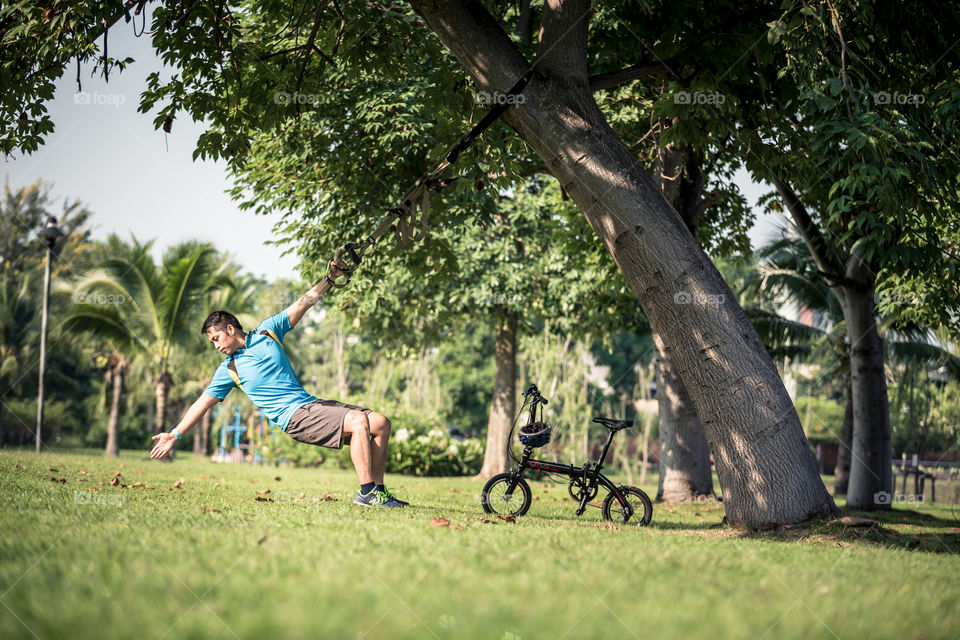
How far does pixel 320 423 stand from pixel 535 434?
2177 mm

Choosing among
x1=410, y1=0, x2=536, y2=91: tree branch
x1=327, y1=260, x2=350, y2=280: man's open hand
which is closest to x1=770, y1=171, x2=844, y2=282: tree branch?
x1=410, y1=0, x2=536, y2=91: tree branch

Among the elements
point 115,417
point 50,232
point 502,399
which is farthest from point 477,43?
point 115,417

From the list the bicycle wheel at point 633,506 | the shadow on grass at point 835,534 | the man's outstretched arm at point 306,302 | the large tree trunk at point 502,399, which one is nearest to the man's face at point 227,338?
the man's outstretched arm at point 306,302

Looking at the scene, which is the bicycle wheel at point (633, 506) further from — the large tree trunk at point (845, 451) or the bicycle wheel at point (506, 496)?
the large tree trunk at point (845, 451)

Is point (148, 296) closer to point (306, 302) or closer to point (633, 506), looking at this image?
point (306, 302)

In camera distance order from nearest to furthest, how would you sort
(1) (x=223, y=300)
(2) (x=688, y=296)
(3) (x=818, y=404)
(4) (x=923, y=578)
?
(4) (x=923, y=578) < (2) (x=688, y=296) < (1) (x=223, y=300) < (3) (x=818, y=404)

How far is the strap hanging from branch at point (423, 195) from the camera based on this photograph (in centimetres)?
710

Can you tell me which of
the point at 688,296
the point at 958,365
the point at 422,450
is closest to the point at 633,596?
the point at 688,296

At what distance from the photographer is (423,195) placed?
27.5 ft

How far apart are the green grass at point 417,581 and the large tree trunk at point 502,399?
1341 cm

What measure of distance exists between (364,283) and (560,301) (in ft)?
17.0

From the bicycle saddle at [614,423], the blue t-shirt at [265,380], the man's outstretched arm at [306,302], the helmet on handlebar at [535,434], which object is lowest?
the helmet on handlebar at [535,434]

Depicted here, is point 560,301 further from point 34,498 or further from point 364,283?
point 34,498

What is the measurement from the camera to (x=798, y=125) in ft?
33.5
